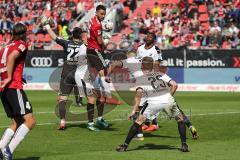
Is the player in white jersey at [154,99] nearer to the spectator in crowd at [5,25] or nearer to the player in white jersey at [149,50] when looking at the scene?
the player in white jersey at [149,50]

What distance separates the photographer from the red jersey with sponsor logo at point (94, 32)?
18.2 meters

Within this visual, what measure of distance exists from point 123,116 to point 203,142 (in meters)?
6.44

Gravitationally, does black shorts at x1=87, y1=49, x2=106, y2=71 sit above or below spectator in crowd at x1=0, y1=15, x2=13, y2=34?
above

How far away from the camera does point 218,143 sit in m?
15.5

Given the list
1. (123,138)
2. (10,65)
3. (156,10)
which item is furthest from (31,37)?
(10,65)

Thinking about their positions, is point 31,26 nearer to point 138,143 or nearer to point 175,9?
point 175,9

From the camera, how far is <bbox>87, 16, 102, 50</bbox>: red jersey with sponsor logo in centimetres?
1822

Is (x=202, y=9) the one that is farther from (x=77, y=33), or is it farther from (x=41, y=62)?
(x=77, y=33)

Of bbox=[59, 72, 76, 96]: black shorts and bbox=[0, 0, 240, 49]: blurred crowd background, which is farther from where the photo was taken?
bbox=[0, 0, 240, 49]: blurred crowd background

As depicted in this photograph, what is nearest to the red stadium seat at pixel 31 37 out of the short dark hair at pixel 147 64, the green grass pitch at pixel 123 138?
the green grass pitch at pixel 123 138

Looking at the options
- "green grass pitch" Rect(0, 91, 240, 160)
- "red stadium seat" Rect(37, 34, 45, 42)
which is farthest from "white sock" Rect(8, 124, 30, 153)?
"red stadium seat" Rect(37, 34, 45, 42)

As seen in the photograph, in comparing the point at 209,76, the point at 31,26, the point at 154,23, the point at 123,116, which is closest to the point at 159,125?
the point at 123,116

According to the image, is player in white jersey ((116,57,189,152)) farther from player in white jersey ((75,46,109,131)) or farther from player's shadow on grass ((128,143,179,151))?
player in white jersey ((75,46,109,131))

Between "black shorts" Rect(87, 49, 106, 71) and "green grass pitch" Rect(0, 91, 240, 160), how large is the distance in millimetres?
1708
